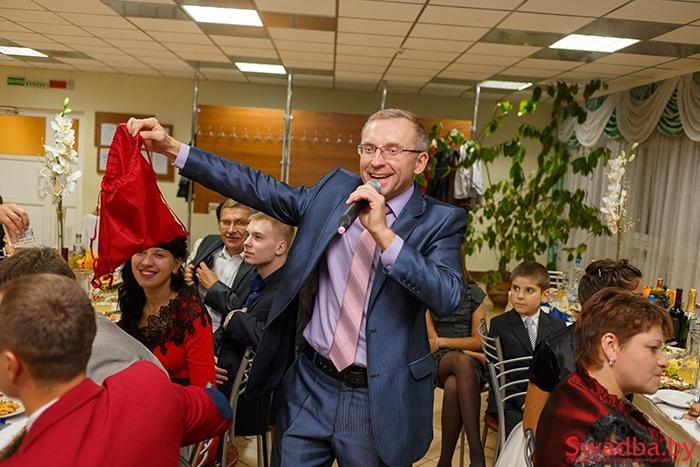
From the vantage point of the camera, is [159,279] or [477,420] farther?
[477,420]

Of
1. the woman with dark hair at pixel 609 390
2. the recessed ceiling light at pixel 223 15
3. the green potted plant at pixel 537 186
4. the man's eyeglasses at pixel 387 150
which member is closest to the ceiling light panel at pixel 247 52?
the recessed ceiling light at pixel 223 15

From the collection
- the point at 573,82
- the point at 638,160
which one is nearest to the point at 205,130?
the point at 573,82

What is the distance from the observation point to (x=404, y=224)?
Result: 1944 mm

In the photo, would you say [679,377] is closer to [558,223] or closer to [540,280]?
[540,280]

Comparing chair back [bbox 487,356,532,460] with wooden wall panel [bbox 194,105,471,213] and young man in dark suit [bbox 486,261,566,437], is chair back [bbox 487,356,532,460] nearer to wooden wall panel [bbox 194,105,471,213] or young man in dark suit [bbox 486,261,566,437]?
young man in dark suit [bbox 486,261,566,437]

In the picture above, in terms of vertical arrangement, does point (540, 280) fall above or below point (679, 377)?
above

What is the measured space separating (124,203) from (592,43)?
4.78 m

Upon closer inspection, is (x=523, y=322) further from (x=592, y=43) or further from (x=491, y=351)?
(x=592, y=43)

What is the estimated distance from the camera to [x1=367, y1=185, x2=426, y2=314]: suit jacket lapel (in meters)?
1.89

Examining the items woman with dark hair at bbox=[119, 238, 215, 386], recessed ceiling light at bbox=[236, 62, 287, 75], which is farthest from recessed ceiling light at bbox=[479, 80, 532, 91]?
woman with dark hair at bbox=[119, 238, 215, 386]

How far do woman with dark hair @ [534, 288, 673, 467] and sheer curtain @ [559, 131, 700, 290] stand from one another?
5072 mm

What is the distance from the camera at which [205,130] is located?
369 inches

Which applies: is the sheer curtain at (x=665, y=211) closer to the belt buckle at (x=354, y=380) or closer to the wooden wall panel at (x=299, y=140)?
the wooden wall panel at (x=299, y=140)

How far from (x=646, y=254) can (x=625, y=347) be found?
247 inches
